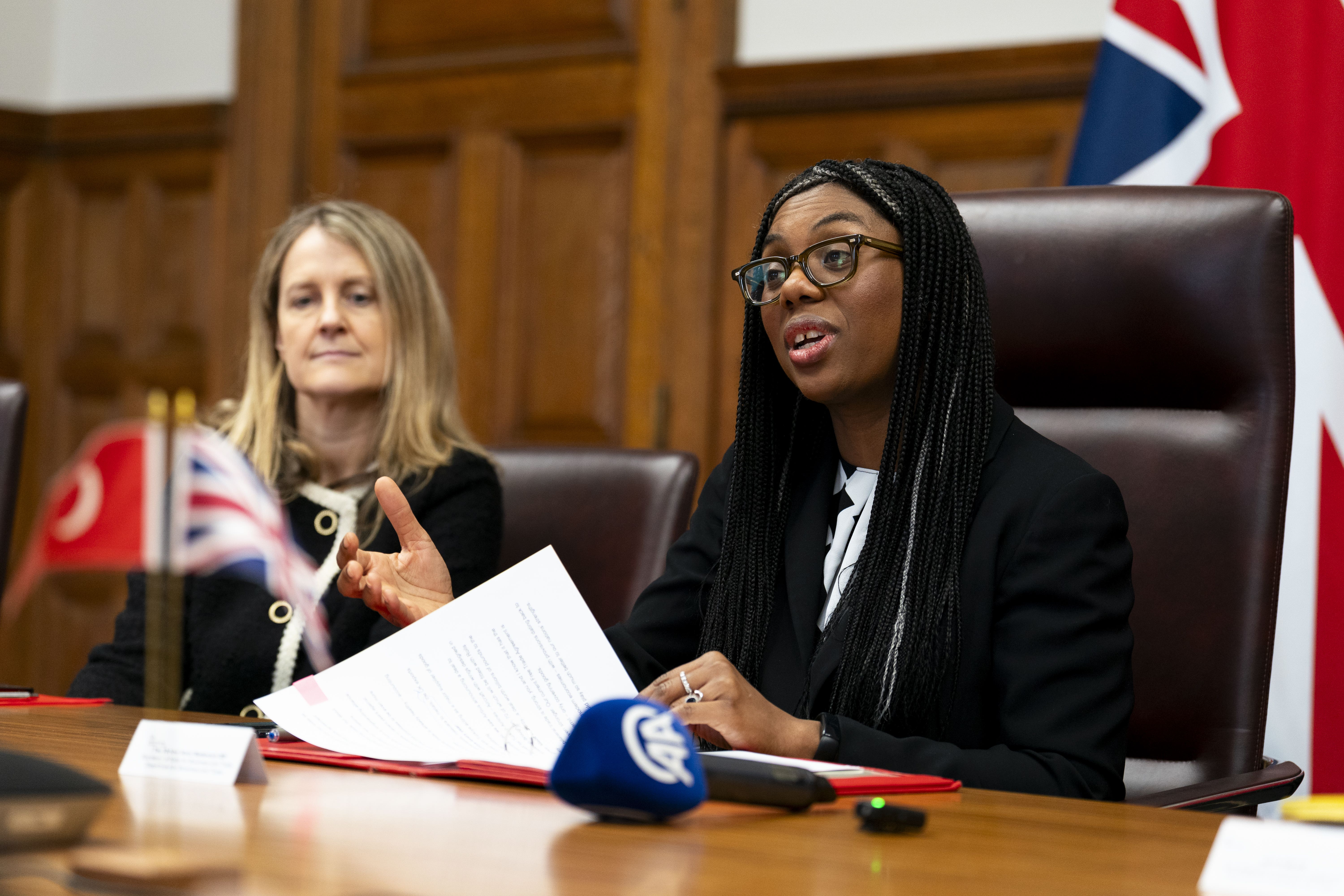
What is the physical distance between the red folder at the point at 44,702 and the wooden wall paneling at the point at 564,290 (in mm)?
1856

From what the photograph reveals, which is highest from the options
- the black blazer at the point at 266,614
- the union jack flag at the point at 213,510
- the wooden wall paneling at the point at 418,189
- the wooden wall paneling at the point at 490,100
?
the wooden wall paneling at the point at 490,100

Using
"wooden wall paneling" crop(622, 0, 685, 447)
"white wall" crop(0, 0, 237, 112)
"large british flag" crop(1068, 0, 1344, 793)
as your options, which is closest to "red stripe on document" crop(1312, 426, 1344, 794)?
"large british flag" crop(1068, 0, 1344, 793)

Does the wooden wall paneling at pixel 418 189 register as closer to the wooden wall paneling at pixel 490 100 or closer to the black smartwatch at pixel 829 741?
the wooden wall paneling at pixel 490 100

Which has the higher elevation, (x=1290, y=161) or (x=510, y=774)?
(x=1290, y=161)

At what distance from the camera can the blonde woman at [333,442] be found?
1789 mm

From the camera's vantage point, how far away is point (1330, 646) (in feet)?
5.95

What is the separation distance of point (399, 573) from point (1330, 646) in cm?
123

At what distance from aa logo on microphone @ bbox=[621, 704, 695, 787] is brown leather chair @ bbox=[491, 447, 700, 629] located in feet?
3.12

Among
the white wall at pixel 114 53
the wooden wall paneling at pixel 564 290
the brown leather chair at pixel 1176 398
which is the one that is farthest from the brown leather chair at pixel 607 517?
the white wall at pixel 114 53

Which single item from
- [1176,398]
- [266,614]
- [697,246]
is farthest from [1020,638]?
[697,246]

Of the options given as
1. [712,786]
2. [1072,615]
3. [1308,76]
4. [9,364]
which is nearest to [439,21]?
[9,364]

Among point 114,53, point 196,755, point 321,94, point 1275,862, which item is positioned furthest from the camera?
point 114,53

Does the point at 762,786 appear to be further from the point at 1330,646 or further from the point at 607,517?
the point at 1330,646

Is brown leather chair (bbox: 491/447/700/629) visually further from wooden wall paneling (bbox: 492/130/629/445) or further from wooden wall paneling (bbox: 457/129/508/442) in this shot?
wooden wall paneling (bbox: 457/129/508/442)
